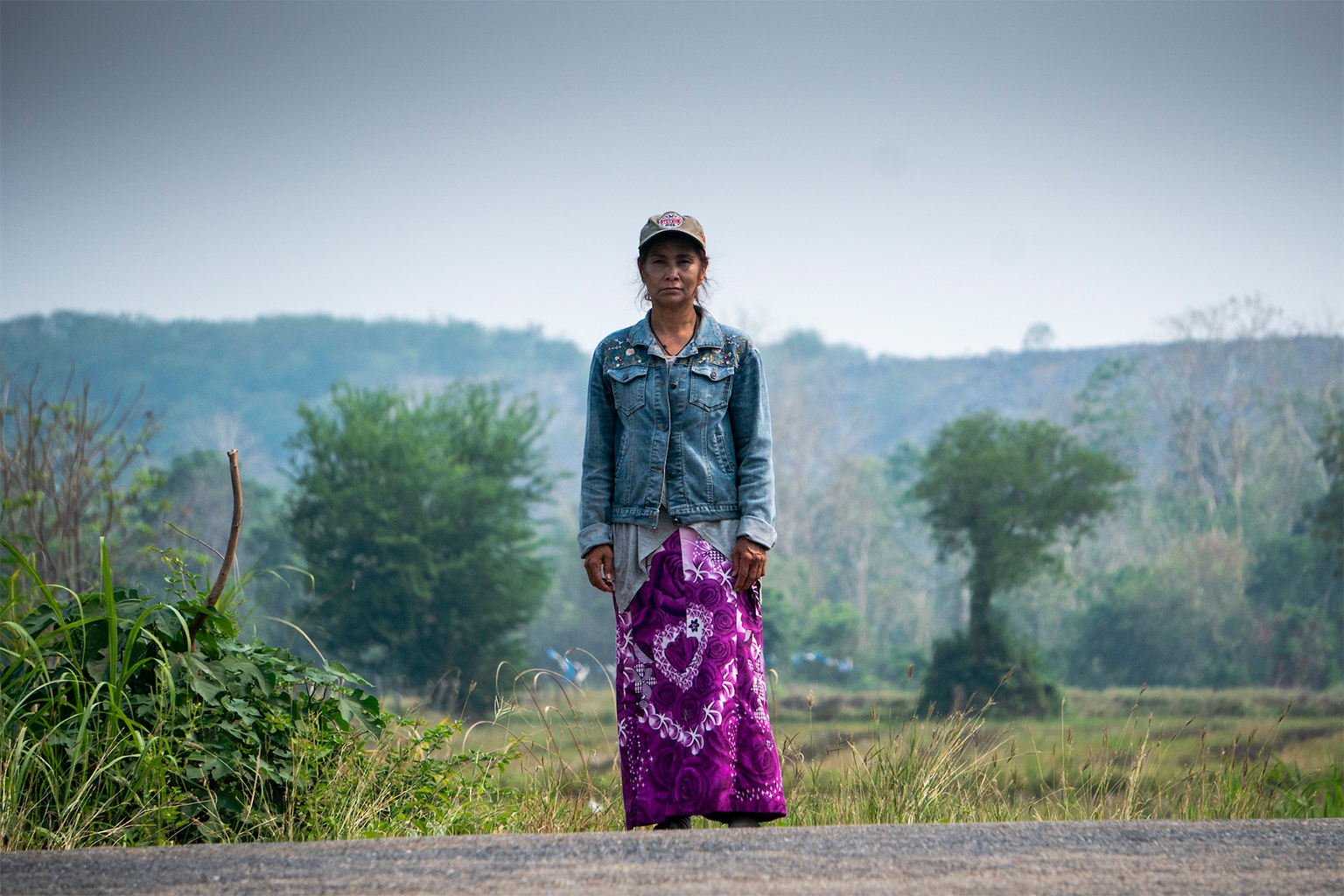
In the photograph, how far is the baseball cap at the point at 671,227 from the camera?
335 centimetres

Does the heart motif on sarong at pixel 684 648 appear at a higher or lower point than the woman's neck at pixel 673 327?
lower

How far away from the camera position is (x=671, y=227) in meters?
3.35

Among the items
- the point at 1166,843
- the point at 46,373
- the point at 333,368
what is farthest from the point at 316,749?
the point at 333,368

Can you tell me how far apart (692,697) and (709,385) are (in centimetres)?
91

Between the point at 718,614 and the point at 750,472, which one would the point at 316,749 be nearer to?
the point at 718,614

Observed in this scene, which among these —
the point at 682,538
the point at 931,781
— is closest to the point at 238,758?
the point at 682,538

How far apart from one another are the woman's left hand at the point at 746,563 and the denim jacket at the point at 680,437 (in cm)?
3

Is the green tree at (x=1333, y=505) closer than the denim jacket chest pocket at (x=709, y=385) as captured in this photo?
No

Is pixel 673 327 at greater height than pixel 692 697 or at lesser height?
greater

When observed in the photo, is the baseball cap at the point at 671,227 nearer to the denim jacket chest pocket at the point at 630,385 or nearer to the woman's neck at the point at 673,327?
the woman's neck at the point at 673,327

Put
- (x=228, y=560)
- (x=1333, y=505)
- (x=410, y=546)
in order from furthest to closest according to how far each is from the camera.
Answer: (x=1333, y=505), (x=410, y=546), (x=228, y=560)

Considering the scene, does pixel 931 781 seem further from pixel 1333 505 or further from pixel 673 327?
pixel 1333 505

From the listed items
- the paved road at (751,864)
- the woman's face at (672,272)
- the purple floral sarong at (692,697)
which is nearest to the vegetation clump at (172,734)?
the paved road at (751,864)

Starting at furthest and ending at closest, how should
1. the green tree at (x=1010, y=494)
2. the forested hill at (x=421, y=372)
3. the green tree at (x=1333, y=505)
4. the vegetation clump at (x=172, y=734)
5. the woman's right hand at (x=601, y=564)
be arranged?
the forested hill at (x=421, y=372) < the green tree at (x=1333, y=505) < the green tree at (x=1010, y=494) < the woman's right hand at (x=601, y=564) < the vegetation clump at (x=172, y=734)
